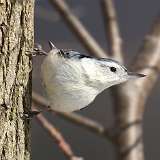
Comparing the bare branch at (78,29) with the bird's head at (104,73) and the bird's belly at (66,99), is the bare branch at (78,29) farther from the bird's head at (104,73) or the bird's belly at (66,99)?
the bird's belly at (66,99)

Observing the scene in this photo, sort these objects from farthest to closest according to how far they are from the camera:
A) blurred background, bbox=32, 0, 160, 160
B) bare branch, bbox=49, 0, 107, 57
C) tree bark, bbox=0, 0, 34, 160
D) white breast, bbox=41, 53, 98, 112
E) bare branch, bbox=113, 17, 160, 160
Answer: blurred background, bbox=32, 0, 160, 160
bare branch, bbox=49, 0, 107, 57
bare branch, bbox=113, 17, 160, 160
white breast, bbox=41, 53, 98, 112
tree bark, bbox=0, 0, 34, 160

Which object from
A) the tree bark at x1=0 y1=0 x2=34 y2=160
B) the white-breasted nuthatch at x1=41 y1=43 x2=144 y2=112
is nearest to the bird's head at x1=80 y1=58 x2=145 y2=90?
the white-breasted nuthatch at x1=41 y1=43 x2=144 y2=112

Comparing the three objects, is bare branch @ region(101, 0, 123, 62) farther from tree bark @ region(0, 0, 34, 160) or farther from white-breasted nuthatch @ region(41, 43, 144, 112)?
tree bark @ region(0, 0, 34, 160)

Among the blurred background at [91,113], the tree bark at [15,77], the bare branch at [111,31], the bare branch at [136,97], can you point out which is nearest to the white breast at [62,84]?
the tree bark at [15,77]

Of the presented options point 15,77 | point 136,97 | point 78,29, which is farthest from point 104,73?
point 78,29

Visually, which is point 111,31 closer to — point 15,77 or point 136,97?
point 136,97

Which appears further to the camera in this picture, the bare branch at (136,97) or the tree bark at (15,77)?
the bare branch at (136,97)
